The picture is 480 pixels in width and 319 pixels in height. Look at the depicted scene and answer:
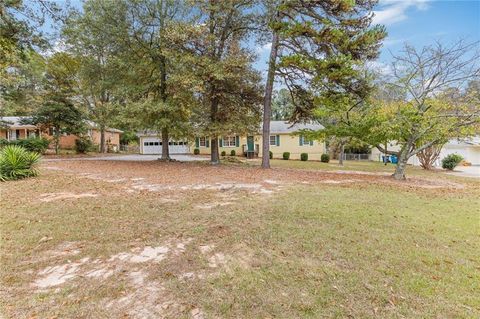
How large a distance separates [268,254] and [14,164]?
9.33m

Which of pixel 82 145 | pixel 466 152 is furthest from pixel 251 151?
pixel 466 152

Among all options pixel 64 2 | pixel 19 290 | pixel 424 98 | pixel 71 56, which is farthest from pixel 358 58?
pixel 71 56

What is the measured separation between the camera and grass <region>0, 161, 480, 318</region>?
8.88 feet

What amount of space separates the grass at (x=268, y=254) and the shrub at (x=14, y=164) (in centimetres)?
234

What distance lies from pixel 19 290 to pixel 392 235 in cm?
508

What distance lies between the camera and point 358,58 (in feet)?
43.4

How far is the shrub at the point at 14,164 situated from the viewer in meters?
8.96

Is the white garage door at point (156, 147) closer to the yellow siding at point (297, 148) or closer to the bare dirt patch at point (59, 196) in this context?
the yellow siding at point (297, 148)

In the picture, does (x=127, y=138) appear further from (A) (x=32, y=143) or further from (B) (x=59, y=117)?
(A) (x=32, y=143)

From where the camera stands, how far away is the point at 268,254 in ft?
12.5

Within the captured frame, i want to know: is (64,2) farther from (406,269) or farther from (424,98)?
(424,98)

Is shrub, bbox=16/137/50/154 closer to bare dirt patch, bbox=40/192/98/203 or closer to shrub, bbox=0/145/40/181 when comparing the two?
shrub, bbox=0/145/40/181

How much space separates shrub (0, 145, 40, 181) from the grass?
2.34 metres

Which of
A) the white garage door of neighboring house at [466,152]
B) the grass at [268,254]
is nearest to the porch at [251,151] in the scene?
the white garage door of neighboring house at [466,152]
